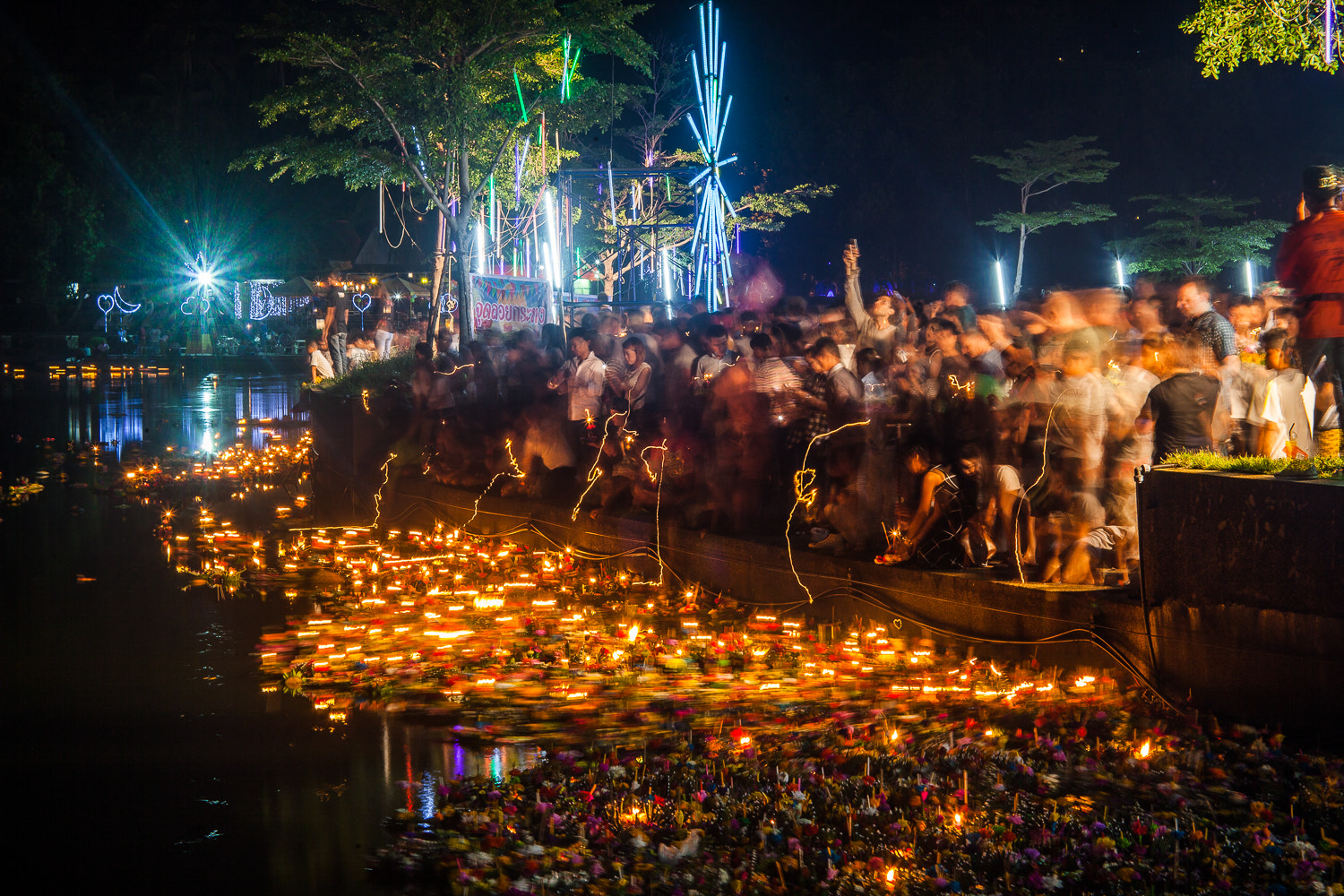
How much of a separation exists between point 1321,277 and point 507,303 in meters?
17.7

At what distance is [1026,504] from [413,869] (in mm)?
4158

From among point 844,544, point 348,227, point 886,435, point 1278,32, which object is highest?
point 348,227

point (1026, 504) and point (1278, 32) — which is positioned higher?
point (1278, 32)

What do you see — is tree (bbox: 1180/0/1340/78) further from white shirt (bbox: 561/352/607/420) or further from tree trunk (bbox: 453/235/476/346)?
tree trunk (bbox: 453/235/476/346)

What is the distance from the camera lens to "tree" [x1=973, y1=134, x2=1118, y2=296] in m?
48.0

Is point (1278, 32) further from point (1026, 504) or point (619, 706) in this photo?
point (619, 706)

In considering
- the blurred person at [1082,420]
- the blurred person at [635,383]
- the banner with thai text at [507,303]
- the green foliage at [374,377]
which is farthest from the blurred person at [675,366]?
the banner with thai text at [507,303]

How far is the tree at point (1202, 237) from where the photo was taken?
4328cm

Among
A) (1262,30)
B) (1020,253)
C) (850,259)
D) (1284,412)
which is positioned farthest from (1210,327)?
(1020,253)

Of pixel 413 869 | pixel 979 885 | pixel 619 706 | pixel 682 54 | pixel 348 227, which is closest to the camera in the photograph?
pixel 979 885

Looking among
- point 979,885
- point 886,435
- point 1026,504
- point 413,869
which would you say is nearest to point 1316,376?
point 1026,504

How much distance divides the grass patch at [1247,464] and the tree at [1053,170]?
1707 inches

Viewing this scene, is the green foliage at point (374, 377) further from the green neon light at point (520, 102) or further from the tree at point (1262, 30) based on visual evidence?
the tree at point (1262, 30)

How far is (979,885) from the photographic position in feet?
14.4
